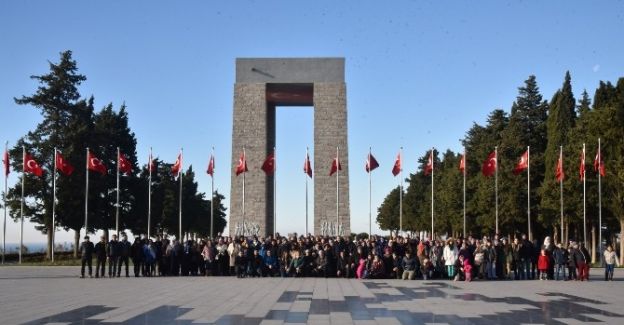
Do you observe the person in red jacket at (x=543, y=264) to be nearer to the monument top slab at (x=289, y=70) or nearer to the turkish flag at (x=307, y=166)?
the turkish flag at (x=307, y=166)

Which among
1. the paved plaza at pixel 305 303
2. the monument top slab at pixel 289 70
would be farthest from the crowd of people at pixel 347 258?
the monument top slab at pixel 289 70

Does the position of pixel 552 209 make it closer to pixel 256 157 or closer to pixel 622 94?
pixel 622 94

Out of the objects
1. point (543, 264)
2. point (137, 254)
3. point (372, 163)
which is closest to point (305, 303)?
point (543, 264)

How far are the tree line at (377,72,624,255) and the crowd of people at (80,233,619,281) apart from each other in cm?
1348

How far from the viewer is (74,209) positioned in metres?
51.3

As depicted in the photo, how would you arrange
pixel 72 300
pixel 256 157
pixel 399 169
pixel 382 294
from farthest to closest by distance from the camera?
pixel 256 157 → pixel 399 169 → pixel 382 294 → pixel 72 300

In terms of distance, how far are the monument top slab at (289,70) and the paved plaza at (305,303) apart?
28.9 meters

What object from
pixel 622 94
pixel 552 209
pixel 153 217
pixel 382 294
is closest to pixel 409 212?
pixel 153 217

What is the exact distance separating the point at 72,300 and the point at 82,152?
121ft

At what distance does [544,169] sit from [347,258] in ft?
93.1

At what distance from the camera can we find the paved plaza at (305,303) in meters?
13.1

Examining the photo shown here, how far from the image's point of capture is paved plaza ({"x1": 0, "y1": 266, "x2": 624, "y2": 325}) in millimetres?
13141

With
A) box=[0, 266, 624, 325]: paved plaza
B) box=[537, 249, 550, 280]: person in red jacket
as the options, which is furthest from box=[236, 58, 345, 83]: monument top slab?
box=[0, 266, 624, 325]: paved plaza

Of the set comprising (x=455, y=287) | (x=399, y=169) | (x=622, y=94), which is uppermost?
(x=622, y=94)
